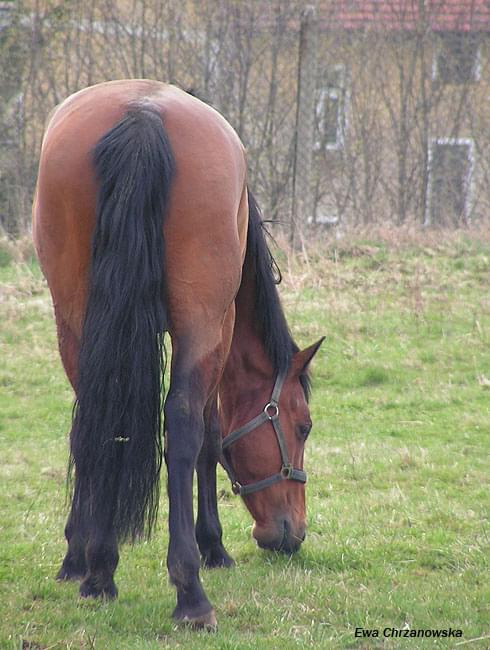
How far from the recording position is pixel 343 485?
5.86 meters

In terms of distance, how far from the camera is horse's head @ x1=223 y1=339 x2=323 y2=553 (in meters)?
4.59

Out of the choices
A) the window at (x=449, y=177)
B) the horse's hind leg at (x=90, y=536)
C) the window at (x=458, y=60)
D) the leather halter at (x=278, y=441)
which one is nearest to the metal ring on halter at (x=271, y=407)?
the leather halter at (x=278, y=441)

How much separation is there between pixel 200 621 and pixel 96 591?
523 mm

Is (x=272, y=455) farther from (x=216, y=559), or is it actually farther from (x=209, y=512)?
(x=216, y=559)

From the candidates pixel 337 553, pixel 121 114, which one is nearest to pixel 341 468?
pixel 337 553

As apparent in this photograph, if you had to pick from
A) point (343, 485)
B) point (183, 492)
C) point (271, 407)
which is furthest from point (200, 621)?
point (343, 485)

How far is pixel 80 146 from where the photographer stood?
350 centimetres

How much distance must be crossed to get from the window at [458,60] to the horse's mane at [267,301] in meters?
10.1

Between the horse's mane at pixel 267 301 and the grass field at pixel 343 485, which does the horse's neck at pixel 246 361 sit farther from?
the grass field at pixel 343 485

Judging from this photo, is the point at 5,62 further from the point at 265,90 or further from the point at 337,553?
the point at 337,553

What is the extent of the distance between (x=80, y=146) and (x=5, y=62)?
1045cm

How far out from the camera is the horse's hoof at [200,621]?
3484mm

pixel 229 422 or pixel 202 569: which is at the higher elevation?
pixel 229 422

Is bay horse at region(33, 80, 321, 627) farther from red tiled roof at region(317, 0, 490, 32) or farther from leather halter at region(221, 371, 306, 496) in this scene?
red tiled roof at region(317, 0, 490, 32)
